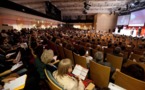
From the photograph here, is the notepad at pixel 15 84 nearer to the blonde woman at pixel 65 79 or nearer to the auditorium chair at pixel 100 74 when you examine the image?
the blonde woman at pixel 65 79

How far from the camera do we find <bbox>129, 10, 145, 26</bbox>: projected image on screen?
1190 centimetres

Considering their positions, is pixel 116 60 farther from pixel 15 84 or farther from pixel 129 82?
pixel 15 84

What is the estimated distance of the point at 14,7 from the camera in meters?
6.31

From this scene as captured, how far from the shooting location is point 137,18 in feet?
42.9

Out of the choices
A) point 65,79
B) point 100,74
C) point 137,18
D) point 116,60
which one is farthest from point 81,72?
point 137,18

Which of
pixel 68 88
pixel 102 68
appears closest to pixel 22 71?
pixel 68 88

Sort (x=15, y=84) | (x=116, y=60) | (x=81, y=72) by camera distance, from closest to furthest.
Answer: (x=15, y=84), (x=81, y=72), (x=116, y=60)

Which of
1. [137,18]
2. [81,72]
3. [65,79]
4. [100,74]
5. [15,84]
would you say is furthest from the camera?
[137,18]

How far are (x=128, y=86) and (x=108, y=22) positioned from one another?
71.3 feet

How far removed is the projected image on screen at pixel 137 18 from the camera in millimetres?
11898

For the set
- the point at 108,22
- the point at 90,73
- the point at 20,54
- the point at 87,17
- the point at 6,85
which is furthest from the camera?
the point at 87,17

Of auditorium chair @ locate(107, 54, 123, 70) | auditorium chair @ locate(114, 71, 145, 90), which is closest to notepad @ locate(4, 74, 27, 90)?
auditorium chair @ locate(114, 71, 145, 90)

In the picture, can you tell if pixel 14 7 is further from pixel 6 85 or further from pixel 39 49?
pixel 6 85

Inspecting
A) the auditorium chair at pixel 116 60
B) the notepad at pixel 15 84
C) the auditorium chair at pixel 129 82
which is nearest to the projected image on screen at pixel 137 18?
the auditorium chair at pixel 116 60
